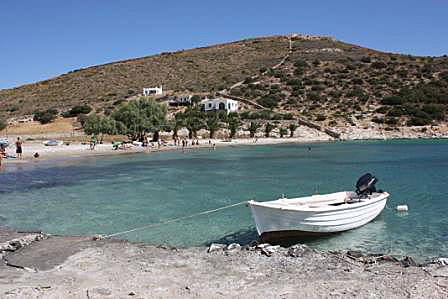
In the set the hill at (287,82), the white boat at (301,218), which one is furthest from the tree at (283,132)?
the white boat at (301,218)

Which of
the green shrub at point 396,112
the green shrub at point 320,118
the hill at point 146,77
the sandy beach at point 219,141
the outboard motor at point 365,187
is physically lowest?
the outboard motor at point 365,187

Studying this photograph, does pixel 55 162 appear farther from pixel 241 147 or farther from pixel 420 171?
pixel 420 171

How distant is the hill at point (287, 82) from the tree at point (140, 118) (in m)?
19.5

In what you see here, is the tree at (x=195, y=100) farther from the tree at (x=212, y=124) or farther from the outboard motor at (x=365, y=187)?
the outboard motor at (x=365, y=187)

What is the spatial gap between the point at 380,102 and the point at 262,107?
70.6ft

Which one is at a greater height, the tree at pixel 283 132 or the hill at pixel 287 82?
the hill at pixel 287 82

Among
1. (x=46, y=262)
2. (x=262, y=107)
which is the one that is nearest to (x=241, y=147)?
(x=262, y=107)

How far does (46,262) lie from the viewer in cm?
1056

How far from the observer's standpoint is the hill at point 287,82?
3004 inches

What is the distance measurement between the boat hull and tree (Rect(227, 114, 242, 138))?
2090 inches

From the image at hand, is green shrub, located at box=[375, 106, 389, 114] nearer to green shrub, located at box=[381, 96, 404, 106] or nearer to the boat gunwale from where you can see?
green shrub, located at box=[381, 96, 404, 106]

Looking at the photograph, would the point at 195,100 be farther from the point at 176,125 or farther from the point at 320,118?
the point at 320,118

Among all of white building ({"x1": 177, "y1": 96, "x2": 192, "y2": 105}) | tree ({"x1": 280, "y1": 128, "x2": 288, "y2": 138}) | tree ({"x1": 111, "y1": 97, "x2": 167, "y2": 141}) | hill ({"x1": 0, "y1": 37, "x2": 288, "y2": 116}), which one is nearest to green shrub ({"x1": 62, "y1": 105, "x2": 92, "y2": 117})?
hill ({"x1": 0, "y1": 37, "x2": 288, "y2": 116})

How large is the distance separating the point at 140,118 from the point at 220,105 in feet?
69.3
